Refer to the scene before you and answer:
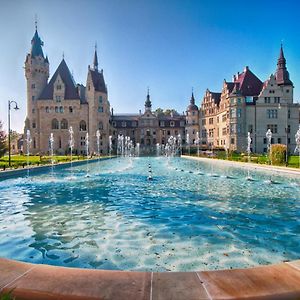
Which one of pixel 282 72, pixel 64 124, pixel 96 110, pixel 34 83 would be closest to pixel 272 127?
pixel 282 72

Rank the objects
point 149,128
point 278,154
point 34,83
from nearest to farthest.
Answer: point 278,154 → point 34,83 → point 149,128

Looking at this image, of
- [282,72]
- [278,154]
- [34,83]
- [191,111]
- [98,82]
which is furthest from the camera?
[191,111]

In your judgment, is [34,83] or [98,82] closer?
[34,83]

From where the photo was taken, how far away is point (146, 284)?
12.1 feet

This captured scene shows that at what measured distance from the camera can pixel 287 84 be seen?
62562mm

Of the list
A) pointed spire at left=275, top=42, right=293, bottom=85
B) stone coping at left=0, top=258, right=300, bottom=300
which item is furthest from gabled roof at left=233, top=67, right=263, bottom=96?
stone coping at left=0, top=258, right=300, bottom=300

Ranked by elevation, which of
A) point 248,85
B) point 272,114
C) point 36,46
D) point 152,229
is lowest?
point 152,229

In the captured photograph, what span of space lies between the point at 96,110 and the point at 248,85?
39.2 meters

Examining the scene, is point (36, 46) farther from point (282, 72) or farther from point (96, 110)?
point (282, 72)

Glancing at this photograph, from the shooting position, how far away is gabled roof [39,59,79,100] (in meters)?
75.5

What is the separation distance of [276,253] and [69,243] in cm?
509

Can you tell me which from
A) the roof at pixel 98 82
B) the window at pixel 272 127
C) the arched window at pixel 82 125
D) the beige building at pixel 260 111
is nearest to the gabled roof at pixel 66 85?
the roof at pixel 98 82

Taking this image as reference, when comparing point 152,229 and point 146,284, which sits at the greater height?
point 146,284

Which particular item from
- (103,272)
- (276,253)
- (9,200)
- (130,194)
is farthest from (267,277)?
(9,200)
